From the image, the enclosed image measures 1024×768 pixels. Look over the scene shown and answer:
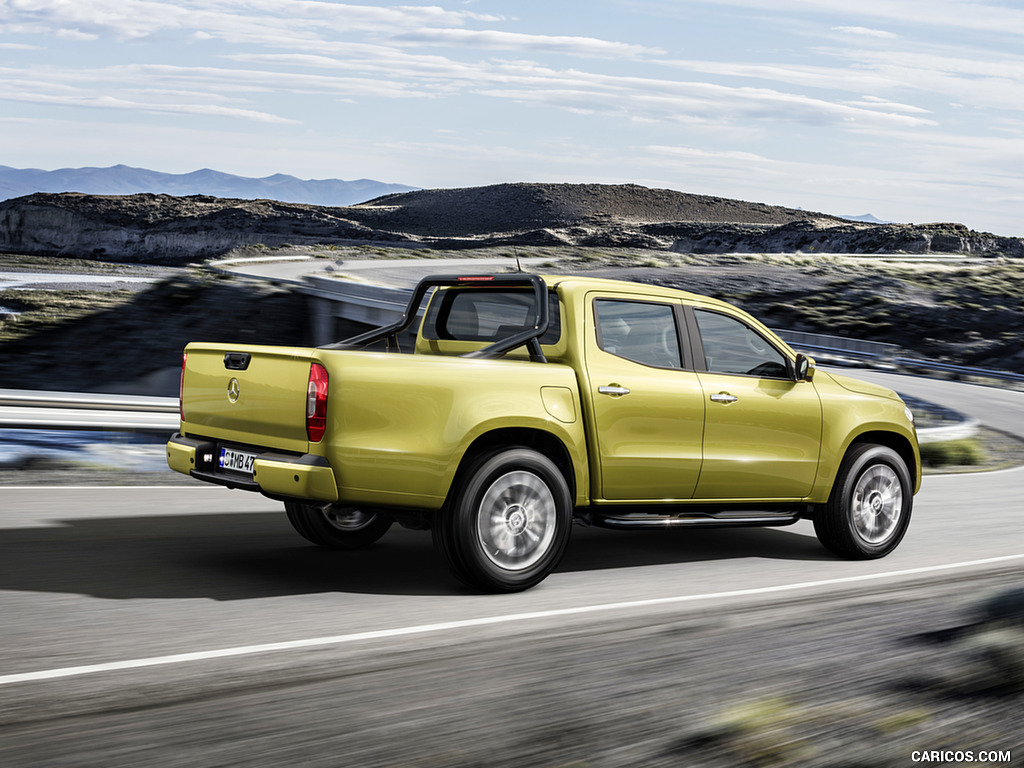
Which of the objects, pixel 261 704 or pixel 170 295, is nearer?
pixel 261 704

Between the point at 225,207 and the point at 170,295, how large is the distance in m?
104

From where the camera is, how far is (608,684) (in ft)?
16.4

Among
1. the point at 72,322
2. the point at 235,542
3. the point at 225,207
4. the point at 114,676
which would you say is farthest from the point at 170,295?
the point at 225,207

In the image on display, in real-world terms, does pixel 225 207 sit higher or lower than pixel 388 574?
higher

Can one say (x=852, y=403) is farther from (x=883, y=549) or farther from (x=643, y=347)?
(x=643, y=347)

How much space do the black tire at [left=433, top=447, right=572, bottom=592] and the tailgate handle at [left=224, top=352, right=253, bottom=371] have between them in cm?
136

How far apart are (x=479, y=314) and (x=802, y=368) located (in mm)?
2206

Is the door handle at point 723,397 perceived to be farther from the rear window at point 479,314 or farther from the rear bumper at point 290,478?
the rear bumper at point 290,478

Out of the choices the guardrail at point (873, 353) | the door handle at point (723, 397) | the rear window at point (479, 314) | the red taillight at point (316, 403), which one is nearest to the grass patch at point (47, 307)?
the guardrail at point (873, 353)

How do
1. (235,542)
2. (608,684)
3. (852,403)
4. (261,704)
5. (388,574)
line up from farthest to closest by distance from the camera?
(852,403) → (235,542) → (388,574) → (608,684) → (261,704)

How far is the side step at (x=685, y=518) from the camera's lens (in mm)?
7031

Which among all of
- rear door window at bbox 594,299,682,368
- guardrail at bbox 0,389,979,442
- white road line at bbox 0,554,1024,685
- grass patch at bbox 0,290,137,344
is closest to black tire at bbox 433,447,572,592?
white road line at bbox 0,554,1024,685

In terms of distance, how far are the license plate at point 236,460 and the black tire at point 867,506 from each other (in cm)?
404

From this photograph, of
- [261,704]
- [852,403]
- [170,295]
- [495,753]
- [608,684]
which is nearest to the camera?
[495,753]
